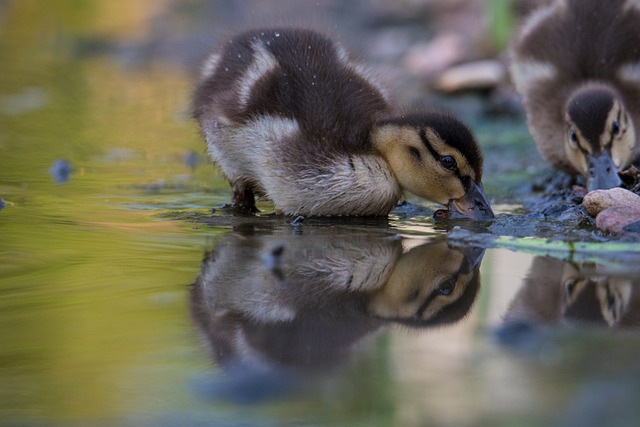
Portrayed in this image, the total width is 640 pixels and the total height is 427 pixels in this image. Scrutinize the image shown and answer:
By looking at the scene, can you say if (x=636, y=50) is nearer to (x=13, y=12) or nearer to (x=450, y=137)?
(x=450, y=137)

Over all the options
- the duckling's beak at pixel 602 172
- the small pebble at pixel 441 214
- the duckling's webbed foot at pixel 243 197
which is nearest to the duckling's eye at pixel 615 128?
the duckling's beak at pixel 602 172

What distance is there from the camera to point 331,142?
3.93 m

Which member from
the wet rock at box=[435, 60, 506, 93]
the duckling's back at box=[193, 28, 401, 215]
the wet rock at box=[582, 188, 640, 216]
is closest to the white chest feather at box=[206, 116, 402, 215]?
the duckling's back at box=[193, 28, 401, 215]

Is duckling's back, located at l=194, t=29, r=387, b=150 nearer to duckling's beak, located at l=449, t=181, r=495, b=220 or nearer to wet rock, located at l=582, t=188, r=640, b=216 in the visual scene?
duckling's beak, located at l=449, t=181, r=495, b=220

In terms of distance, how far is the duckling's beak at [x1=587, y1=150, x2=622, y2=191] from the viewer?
169 inches

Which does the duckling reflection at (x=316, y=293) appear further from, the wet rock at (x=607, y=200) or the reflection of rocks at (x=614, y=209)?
the wet rock at (x=607, y=200)

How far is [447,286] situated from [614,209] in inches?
38.9

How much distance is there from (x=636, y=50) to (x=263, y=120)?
1.94 meters

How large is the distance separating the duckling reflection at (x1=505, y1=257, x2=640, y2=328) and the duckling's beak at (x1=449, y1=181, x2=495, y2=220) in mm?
918

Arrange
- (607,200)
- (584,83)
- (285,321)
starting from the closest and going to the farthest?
(285,321) < (607,200) < (584,83)

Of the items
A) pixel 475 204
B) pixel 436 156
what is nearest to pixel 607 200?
pixel 475 204

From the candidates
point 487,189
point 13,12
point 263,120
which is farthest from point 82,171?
point 13,12

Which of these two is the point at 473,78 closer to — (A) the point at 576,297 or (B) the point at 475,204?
(B) the point at 475,204

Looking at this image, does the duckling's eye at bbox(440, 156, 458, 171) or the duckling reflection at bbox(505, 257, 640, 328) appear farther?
the duckling's eye at bbox(440, 156, 458, 171)
